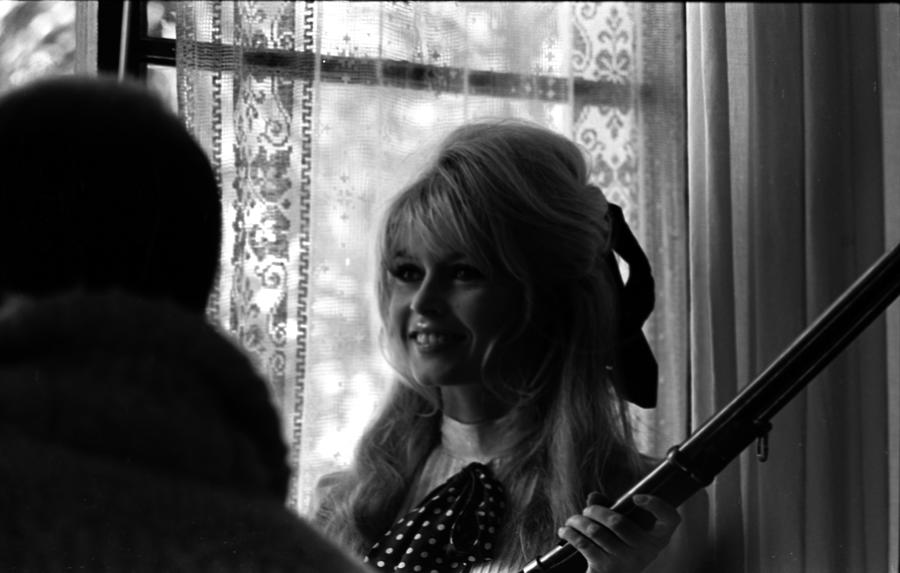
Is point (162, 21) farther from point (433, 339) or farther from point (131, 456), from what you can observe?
point (131, 456)

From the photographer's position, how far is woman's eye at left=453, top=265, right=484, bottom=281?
700 millimetres

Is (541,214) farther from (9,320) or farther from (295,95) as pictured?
(9,320)

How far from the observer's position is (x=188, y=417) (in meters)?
0.33

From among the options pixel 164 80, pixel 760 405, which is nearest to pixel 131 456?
pixel 760 405

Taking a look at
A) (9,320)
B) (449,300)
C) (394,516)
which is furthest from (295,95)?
(9,320)

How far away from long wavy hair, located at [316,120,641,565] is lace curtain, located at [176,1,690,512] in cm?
2

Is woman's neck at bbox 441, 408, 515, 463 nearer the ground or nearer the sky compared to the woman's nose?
nearer the ground

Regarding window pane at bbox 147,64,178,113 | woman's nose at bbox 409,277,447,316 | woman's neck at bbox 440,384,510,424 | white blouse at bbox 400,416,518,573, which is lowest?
white blouse at bbox 400,416,518,573

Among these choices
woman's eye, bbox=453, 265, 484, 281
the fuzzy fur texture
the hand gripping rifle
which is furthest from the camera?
woman's eye, bbox=453, 265, 484, 281

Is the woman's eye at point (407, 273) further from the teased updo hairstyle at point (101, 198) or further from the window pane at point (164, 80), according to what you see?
the teased updo hairstyle at point (101, 198)

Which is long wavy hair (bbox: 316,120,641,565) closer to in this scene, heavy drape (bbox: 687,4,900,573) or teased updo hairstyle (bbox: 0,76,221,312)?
heavy drape (bbox: 687,4,900,573)

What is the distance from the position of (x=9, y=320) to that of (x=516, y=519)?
1.44ft

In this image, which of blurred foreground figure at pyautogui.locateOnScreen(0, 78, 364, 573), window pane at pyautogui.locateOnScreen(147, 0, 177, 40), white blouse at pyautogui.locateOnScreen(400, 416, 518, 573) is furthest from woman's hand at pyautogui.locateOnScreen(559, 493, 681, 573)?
window pane at pyautogui.locateOnScreen(147, 0, 177, 40)

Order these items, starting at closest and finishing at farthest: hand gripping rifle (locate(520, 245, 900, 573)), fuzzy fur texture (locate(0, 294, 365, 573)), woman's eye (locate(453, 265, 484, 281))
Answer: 1. fuzzy fur texture (locate(0, 294, 365, 573))
2. hand gripping rifle (locate(520, 245, 900, 573))
3. woman's eye (locate(453, 265, 484, 281))
